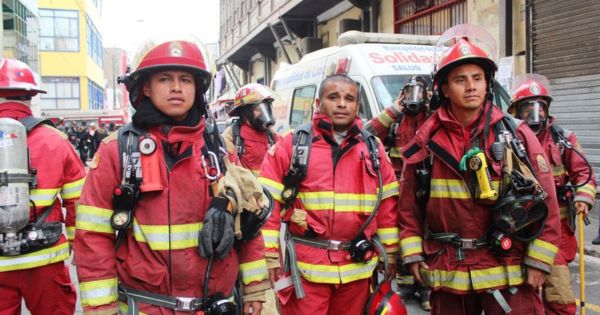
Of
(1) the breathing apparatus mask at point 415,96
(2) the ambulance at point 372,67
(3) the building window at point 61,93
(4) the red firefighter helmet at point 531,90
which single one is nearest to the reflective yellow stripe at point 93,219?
(1) the breathing apparatus mask at point 415,96

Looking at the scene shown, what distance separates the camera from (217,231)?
2.47 m

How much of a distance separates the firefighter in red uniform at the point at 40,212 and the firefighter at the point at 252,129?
9.23 feet

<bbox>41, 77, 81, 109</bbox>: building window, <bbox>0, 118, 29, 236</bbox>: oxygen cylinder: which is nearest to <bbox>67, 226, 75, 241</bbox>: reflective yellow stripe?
<bbox>0, 118, 29, 236</bbox>: oxygen cylinder

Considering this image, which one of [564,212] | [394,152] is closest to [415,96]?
[394,152]

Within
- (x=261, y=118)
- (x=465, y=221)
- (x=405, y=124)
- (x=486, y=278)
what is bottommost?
(x=486, y=278)

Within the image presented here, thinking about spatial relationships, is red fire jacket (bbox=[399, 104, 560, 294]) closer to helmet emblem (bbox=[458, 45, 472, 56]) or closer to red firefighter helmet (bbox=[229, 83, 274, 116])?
helmet emblem (bbox=[458, 45, 472, 56])

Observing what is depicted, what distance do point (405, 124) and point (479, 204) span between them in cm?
247

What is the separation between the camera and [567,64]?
10266 millimetres

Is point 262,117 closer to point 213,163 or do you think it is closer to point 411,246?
point 411,246

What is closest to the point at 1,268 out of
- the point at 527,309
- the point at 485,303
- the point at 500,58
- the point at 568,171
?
the point at 485,303

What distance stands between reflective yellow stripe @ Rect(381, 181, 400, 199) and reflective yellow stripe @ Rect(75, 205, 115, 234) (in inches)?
65.1

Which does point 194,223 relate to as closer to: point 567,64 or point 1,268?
point 1,268

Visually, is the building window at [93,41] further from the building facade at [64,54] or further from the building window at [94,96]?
the building window at [94,96]

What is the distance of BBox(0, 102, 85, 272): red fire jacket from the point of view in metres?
3.48
